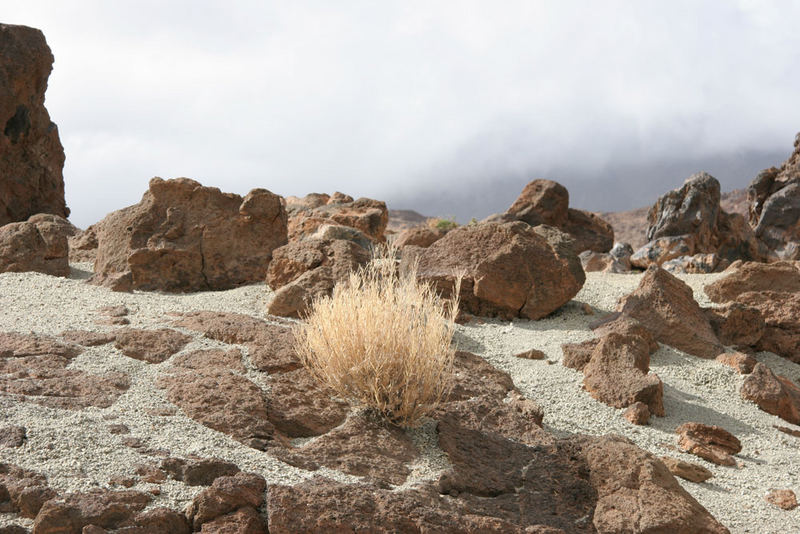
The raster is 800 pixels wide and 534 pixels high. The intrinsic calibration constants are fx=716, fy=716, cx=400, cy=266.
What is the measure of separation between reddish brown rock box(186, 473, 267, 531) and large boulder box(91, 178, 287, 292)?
5004 mm

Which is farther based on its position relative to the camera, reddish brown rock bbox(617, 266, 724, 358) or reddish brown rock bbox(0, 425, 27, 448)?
reddish brown rock bbox(617, 266, 724, 358)

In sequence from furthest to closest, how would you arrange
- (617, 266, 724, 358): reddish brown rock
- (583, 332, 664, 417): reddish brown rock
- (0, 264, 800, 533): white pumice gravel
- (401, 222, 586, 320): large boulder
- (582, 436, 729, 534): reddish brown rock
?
(401, 222, 586, 320): large boulder < (617, 266, 724, 358): reddish brown rock < (583, 332, 664, 417): reddish brown rock < (582, 436, 729, 534): reddish brown rock < (0, 264, 800, 533): white pumice gravel

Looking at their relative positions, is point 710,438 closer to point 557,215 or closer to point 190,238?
point 190,238

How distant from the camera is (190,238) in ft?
27.3

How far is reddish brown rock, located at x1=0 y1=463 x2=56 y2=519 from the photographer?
Answer: 316 cm

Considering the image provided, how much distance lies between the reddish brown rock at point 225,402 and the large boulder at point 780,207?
13.4 m

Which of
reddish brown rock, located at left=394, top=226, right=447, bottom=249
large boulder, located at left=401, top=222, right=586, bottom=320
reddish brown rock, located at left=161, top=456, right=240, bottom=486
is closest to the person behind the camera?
reddish brown rock, located at left=161, top=456, right=240, bottom=486

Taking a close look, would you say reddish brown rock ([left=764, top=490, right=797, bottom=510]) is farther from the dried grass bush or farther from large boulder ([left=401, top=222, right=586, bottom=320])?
large boulder ([left=401, top=222, right=586, bottom=320])

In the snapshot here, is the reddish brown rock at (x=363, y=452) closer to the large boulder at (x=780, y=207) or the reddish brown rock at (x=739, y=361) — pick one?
the reddish brown rock at (x=739, y=361)

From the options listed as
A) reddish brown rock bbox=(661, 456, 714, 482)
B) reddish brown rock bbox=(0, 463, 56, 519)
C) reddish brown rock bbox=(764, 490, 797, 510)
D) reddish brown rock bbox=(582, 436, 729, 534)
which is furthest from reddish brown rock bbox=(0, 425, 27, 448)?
reddish brown rock bbox=(764, 490, 797, 510)

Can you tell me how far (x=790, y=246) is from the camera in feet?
49.3

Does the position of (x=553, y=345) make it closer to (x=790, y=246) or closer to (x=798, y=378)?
(x=798, y=378)

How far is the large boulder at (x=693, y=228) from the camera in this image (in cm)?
1271

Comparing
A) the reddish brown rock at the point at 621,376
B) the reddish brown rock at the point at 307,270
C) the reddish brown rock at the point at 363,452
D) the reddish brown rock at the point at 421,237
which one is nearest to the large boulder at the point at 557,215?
the reddish brown rock at the point at 421,237
